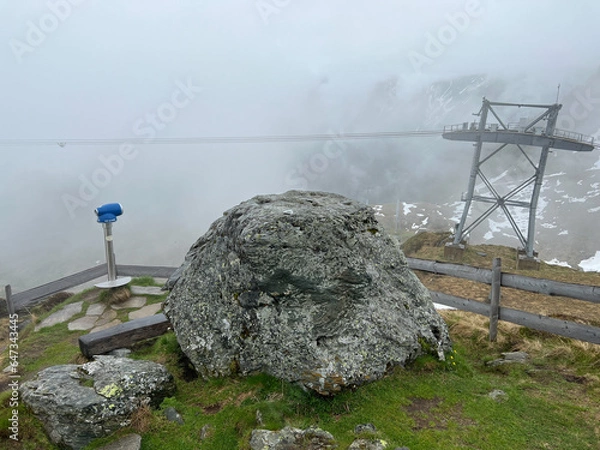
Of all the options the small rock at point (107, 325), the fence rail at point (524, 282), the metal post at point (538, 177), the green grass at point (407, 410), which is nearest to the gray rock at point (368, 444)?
the green grass at point (407, 410)

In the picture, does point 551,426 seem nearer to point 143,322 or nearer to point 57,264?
point 143,322

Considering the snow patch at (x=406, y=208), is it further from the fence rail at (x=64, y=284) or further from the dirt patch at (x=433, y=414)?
the dirt patch at (x=433, y=414)

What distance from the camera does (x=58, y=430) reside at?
430 centimetres

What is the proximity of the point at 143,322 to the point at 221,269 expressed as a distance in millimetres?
2632

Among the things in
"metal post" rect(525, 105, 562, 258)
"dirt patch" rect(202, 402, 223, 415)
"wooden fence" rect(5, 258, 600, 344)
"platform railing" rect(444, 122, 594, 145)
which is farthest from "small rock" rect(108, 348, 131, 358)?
"platform railing" rect(444, 122, 594, 145)

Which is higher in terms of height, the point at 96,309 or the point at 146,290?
the point at 146,290

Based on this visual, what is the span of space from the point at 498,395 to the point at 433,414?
1.29 m

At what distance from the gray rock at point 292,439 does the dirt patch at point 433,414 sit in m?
1.21

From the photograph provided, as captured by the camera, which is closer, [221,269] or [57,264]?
[221,269]

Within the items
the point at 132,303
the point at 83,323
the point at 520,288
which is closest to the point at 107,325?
the point at 83,323

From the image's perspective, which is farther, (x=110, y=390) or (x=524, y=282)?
(x=524, y=282)

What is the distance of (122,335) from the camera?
6.90 metres

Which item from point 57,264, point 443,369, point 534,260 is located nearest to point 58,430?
point 443,369

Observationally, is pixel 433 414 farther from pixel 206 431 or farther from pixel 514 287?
pixel 514 287
